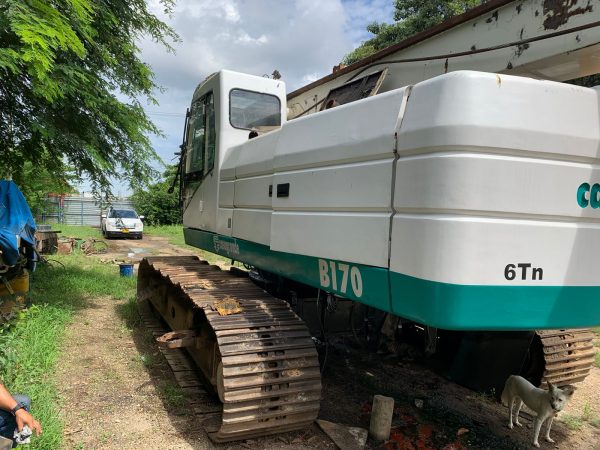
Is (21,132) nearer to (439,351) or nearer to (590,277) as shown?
(439,351)

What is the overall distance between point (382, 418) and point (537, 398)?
1173 millimetres

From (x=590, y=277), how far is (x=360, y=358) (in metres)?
3.33

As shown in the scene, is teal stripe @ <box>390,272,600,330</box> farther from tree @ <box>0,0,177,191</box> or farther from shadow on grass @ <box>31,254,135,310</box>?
shadow on grass @ <box>31,254,135,310</box>

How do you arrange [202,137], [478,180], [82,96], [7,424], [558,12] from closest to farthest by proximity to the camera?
[478,180]
[7,424]
[558,12]
[202,137]
[82,96]

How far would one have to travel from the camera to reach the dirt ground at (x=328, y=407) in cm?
336

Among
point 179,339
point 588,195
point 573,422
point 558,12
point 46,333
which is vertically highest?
point 558,12

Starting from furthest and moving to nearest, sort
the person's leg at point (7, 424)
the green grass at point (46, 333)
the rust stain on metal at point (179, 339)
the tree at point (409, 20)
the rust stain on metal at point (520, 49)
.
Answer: the tree at point (409, 20) < the rust stain on metal at point (179, 339) < the green grass at point (46, 333) < the rust stain on metal at point (520, 49) < the person's leg at point (7, 424)

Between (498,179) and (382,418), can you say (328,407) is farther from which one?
(498,179)

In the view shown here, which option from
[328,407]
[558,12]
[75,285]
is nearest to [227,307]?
[328,407]

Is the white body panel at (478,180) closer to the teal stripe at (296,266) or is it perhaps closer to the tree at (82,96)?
the teal stripe at (296,266)

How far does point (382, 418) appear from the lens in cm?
344

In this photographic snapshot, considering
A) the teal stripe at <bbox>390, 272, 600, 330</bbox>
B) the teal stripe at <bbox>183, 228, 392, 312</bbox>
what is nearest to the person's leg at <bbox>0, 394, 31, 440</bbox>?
the teal stripe at <bbox>183, 228, 392, 312</bbox>

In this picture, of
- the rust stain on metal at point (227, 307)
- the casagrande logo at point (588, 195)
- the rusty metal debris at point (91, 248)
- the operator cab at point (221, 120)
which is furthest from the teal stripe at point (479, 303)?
the rusty metal debris at point (91, 248)

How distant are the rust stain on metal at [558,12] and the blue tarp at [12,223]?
505 cm
